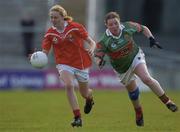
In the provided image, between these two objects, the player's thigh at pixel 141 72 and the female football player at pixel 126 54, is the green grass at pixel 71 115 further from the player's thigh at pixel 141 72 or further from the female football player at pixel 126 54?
the player's thigh at pixel 141 72

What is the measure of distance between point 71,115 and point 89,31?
1271cm

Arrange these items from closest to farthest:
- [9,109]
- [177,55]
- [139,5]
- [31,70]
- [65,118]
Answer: [65,118] → [9,109] → [31,70] → [177,55] → [139,5]

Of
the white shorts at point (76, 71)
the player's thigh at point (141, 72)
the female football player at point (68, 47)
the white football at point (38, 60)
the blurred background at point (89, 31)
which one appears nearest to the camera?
the white football at point (38, 60)

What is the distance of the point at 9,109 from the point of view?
2036 cm

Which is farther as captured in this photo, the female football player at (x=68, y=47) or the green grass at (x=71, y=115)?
the female football player at (x=68, y=47)

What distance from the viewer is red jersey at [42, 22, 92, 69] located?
1579cm

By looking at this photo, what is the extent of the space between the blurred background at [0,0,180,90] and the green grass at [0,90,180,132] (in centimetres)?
202

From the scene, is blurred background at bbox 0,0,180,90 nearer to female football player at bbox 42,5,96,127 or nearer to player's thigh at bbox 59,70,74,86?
female football player at bbox 42,5,96,127

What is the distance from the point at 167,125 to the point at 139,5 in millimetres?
20749

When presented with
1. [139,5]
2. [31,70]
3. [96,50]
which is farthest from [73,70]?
[139,5]

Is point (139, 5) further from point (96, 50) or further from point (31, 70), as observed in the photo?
point (96, 50)

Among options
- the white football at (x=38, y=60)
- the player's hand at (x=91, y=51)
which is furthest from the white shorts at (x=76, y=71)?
the white football at (x=38, y=60)

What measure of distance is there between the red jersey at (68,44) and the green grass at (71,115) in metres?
1.21

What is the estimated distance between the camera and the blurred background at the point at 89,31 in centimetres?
2941
